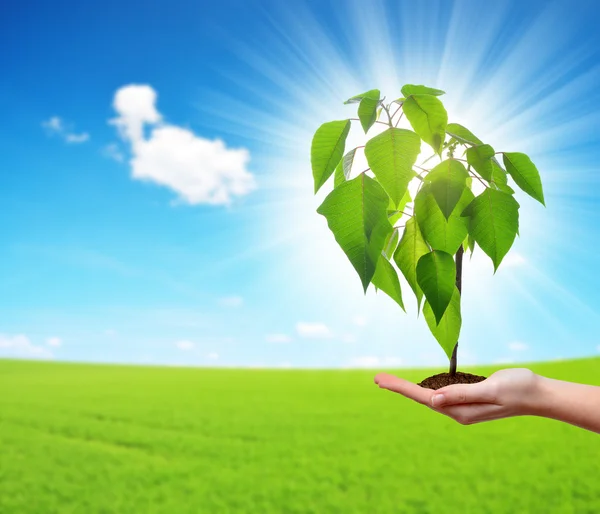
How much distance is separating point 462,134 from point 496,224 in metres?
0.33

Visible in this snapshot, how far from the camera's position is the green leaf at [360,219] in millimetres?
1482

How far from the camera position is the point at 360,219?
1.53 meters

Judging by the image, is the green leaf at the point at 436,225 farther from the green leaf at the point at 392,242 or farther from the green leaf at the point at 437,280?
the green leaf at the point at 392,242

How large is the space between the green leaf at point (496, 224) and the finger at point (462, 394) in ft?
2.17

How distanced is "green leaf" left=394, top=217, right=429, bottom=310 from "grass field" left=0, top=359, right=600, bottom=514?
495 cm

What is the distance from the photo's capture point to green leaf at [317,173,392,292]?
1.48m

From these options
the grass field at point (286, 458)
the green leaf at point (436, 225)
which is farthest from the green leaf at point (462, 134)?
the grass field at point (286, 458)

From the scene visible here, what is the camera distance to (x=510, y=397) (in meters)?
2.29

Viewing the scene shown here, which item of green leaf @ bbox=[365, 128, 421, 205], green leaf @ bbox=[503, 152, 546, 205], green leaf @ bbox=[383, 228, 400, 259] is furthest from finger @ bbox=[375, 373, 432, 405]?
green leaf @ bbox=[365, 128, 421, 205]

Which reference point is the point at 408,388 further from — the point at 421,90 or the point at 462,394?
the point at 421,90

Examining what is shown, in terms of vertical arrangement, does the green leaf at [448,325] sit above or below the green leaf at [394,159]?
below

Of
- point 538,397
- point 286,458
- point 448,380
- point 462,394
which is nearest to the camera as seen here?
point 462,394

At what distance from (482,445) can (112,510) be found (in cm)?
521

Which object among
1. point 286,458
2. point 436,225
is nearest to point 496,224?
point 436,225
